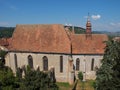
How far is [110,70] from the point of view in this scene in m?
24.4

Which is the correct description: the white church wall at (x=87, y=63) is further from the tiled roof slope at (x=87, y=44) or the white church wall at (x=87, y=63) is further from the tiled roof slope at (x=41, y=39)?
the tiled roof slope at (x=41, y=39)

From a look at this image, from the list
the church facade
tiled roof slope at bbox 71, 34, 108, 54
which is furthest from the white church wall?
tiled roof slope at bbox 71, 34, 108, 54

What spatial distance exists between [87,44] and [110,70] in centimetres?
1853

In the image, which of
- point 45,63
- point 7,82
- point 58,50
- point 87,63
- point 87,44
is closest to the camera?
point 7,82

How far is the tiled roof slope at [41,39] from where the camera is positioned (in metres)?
40.6

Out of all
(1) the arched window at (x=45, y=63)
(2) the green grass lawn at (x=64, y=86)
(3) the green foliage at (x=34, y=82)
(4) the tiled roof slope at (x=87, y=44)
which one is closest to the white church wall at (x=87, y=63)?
(4) the tiled roof slope at (x=87, y=44)

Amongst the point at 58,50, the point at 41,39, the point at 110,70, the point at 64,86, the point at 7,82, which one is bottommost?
the point at 64,86

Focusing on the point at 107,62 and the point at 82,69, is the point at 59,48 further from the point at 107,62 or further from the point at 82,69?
the point at 107,62

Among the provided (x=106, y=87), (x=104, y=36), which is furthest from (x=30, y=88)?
(x=104, y=36)

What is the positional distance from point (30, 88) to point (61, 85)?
1713 cm

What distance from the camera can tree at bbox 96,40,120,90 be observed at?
23812 mm

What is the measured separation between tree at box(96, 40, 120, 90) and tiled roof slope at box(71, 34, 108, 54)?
14.8 m

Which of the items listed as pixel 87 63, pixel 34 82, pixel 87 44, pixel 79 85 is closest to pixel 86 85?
pixel 79 85

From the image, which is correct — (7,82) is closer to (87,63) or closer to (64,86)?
(64,86)
